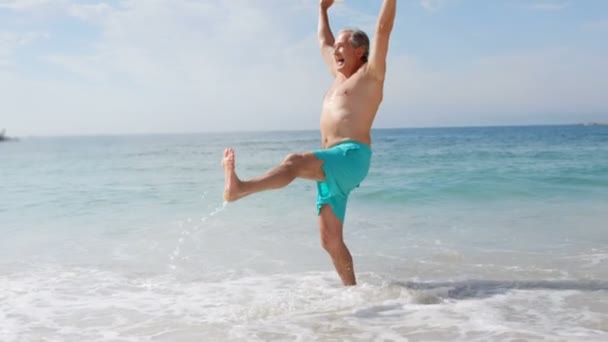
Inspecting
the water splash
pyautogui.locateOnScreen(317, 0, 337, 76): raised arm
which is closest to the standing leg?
the water splash

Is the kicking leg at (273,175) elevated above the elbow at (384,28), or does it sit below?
below

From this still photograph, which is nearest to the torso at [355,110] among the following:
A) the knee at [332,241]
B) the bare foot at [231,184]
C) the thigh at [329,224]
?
the thigh at [329,224]

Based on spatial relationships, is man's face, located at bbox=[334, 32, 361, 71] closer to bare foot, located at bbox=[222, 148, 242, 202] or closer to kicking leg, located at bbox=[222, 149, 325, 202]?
kicking leg, located at bbox=[222, 149, 325, 202]

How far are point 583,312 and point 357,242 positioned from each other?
10.7ft

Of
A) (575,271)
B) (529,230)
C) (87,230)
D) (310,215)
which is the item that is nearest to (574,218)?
(529,230)

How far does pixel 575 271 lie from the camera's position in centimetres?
537

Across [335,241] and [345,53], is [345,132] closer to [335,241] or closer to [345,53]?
[345,53]

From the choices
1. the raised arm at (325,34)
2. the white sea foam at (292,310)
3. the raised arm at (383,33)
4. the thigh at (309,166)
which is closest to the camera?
the white sea foam at (292,310)

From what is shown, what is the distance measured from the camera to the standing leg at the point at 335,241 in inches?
187

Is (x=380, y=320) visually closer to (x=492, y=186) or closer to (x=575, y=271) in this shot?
(x=575, y=271)

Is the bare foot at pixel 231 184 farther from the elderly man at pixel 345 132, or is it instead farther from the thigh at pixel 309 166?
the thigh at pixel 309 166

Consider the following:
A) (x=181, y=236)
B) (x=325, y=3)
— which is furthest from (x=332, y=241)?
(x=181, y=236)

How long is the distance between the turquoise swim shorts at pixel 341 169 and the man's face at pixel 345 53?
2.34ft

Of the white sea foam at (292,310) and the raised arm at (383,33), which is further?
the raised arm at (383,33)
